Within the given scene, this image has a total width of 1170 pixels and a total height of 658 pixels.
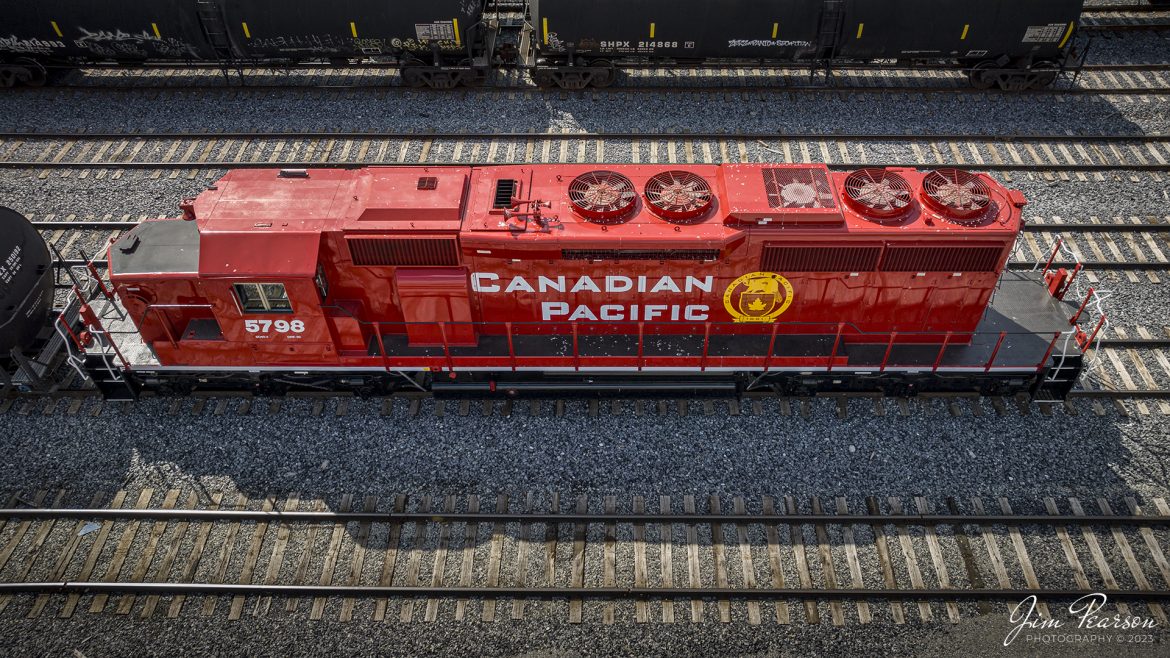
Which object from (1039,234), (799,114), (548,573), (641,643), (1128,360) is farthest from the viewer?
(799,114)

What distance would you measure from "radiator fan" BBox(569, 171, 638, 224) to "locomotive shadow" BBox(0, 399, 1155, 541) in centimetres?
349

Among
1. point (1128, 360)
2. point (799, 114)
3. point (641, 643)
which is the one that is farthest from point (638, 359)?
point (799, 114)

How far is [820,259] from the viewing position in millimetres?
11070

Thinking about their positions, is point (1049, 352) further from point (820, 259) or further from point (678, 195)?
point (678, 195)

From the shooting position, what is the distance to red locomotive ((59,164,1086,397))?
10781 mm

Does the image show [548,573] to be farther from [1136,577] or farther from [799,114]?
[799,114]

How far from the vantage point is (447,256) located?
36.3ft

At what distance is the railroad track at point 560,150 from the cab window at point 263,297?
7.31 meters

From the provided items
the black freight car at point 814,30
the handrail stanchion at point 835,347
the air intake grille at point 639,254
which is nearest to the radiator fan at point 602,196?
the air intake grille at point 639,254

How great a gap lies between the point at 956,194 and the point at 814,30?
905 centimetres

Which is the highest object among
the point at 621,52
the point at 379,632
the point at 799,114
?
→ the point at 621,52

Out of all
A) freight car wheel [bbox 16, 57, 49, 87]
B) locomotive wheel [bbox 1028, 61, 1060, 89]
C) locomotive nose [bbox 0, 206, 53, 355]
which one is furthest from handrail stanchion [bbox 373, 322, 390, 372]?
locomotive wheel [bbox 1028, 61, 1060, 89]

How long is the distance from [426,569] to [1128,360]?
12556 millimetres

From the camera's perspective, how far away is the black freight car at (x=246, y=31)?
59.6 ft
